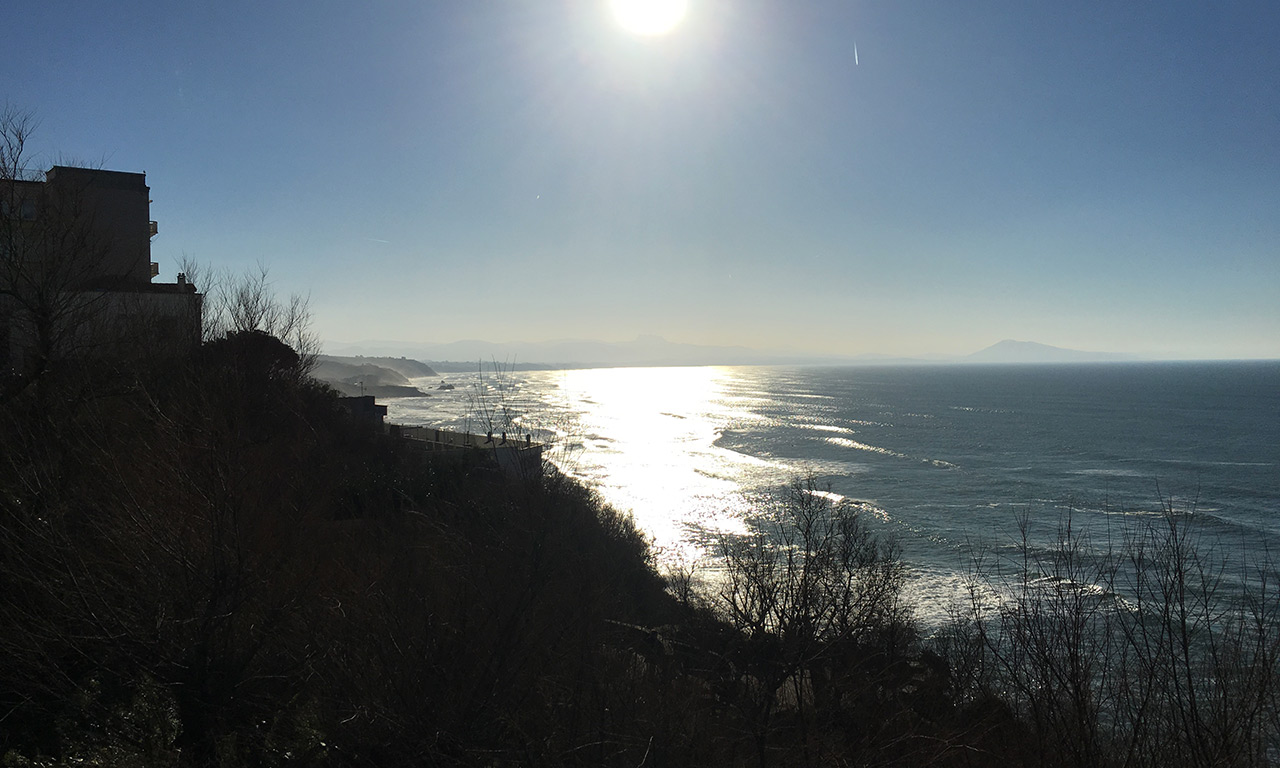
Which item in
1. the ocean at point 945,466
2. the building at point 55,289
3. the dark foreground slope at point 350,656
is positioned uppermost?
the building at point 55,289

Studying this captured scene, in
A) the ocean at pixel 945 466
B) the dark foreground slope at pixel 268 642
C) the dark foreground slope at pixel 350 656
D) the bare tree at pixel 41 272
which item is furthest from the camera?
the ocean at pixel 945 466

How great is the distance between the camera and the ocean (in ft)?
114

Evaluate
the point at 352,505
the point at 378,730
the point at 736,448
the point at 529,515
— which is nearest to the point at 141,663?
the point at 378,730

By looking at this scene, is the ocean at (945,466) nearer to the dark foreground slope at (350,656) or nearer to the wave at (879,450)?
the wave at (879,450)

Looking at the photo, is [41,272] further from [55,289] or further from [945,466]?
[945,466]

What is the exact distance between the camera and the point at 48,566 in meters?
8.32

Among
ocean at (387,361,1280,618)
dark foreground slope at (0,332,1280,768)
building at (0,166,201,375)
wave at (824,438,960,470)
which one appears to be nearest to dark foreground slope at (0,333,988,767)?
dark foreground slope at (0,332,1280,768)

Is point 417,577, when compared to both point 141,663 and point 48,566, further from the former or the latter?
point 48,566

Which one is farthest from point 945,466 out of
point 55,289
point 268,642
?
point 55,289

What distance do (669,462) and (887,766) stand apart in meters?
51.1

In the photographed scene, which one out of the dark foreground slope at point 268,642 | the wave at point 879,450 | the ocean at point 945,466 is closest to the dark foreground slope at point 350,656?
the dark foreground slope at point 268,642

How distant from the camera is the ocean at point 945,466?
3478 cm

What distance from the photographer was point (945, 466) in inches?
2183

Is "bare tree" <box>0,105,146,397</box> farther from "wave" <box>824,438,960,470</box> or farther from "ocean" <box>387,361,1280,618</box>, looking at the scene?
"wave" <box>824,438,960,470</box>
